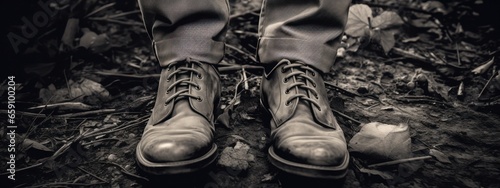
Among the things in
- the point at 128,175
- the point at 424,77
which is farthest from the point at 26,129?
the point at 424,77

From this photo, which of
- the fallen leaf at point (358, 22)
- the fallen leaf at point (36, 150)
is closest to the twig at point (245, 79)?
the fallen leaf at point (358, 22)

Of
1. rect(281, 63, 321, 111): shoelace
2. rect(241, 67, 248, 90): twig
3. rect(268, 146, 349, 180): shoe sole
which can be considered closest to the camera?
rect(268, 146, 349, 180): shoe sole

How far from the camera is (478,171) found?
1.06m

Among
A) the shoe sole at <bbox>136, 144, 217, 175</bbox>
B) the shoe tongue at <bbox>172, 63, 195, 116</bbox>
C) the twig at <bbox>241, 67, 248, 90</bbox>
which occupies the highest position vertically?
the shoe tongue at <bbox>172, 63, 195, 116</bbox>

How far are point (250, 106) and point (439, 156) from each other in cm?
71

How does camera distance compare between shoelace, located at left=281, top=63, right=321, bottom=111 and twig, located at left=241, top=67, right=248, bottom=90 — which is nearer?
shoelace, located at left=281, top=63, right=321, bottom=111

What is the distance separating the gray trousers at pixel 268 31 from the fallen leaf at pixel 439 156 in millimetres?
463

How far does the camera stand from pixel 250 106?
4.62 feet

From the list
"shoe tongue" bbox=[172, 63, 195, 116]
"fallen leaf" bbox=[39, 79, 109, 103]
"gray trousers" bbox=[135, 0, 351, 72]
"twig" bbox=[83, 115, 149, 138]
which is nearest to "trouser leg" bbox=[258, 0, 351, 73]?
"gray trousers" bbox=[135, 0, 351, 72]

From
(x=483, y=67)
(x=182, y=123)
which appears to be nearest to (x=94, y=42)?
(x=182, y=123)

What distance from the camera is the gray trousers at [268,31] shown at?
47.2 inches

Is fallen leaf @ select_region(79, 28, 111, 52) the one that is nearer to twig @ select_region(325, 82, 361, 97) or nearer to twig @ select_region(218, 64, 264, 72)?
twig @ select_region(218, 64, 264, 72)

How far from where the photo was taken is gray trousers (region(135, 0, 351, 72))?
120cm

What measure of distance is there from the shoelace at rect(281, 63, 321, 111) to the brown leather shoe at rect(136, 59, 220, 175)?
0.91 feet
